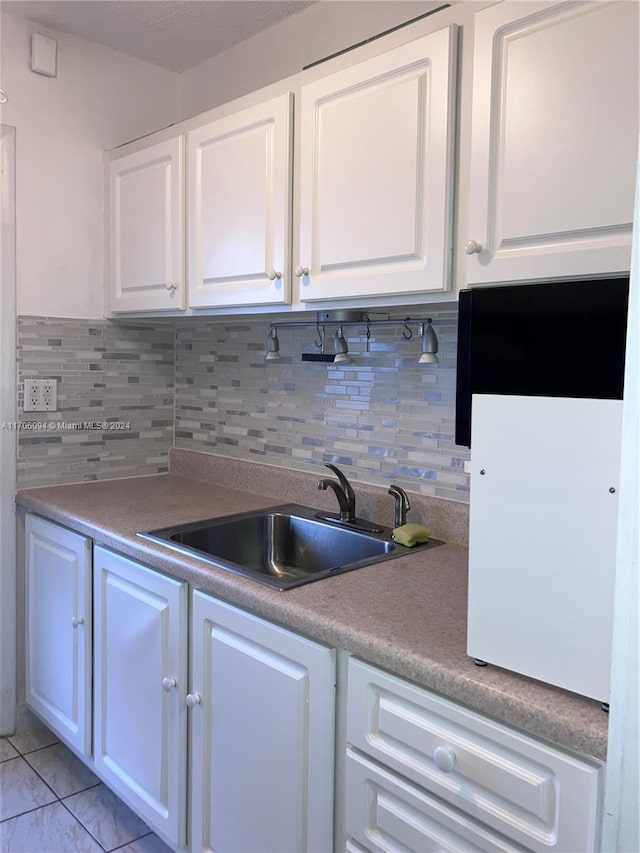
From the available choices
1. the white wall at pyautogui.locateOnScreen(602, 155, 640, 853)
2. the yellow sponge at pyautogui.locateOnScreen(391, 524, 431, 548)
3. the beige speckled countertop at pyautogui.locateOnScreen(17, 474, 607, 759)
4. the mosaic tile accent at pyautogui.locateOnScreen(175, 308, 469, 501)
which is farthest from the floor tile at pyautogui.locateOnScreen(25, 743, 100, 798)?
the white wall at pyautogui.locateOnScreen(602, 155, 640, 853)

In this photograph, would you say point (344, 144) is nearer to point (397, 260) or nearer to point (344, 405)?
point (397, 260)

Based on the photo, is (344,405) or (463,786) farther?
(344,405)

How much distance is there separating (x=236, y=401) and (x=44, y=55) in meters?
1.31

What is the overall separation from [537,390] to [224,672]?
2.91ft

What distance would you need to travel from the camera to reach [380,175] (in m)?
1.55

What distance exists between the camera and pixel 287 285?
181 centimetres

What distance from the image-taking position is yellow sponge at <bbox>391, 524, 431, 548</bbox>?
174cm

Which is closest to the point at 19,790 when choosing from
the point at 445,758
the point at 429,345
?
the point at 445,758

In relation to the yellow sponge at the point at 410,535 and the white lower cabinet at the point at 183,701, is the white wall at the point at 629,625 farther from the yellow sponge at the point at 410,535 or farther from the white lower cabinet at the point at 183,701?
the yellow sponge at the point at 410,535

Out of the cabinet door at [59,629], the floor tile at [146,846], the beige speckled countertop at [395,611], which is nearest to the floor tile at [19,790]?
the cabinet door at [59,629]

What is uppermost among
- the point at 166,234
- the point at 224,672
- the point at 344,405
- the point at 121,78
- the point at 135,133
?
the point at 121,78

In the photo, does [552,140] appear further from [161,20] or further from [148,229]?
[161,20]

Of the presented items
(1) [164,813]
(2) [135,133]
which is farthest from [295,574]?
(2) [135,133]

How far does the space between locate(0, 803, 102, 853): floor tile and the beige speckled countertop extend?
0.81m
